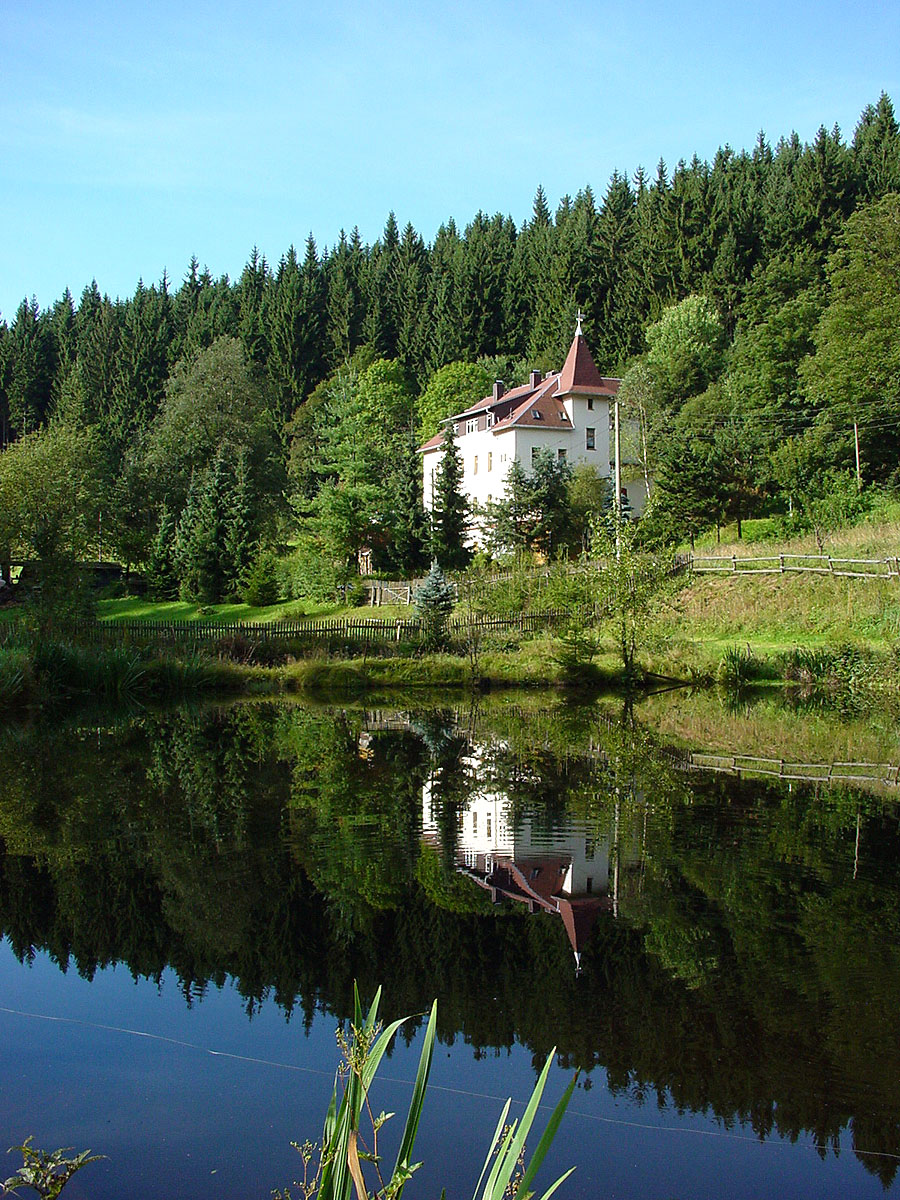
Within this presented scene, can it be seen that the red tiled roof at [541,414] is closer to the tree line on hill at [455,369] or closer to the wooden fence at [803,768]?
the tree line on hill at [455,369]

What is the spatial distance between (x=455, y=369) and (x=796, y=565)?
4656 cm

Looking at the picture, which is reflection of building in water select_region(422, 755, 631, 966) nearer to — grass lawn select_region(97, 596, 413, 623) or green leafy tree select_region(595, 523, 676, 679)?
green leafy tree select_region(595, 523, 676, 679)

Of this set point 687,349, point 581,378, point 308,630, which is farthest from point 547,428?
point 308,630

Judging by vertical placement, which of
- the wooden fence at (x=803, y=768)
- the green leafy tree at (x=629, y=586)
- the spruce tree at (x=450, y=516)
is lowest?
the wooden fence at (x=803, y=768)

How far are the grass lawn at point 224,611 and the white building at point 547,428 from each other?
47.4 ft

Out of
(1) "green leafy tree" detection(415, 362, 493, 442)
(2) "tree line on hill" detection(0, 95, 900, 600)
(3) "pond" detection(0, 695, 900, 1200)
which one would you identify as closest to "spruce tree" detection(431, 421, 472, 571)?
(2) "tree line on hill" detection(0, 95, 900, 600)

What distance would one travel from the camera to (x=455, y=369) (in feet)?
263

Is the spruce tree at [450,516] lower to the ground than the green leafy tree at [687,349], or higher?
lower

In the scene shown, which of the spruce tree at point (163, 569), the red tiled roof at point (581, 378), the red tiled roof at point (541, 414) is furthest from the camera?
the red tiled roof at point (581, 378)

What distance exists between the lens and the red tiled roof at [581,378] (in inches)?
2527

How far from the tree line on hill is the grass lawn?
1.25 metres

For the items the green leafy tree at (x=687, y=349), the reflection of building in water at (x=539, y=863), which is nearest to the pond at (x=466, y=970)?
the reflection of building in water at (x=539, y=863)

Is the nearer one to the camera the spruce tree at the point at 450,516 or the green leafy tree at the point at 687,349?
the spruce tree at the point at 450,516

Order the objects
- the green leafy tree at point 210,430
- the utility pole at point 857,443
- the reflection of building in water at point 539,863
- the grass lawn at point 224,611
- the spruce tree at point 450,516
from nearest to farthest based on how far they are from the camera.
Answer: the reflection of building in water at point 539,863 → the grass lawn at point 224,611 → the utility pole at point 857,443 → the spruce tree at point 450,516 → the green leafy tree at point 210,430
